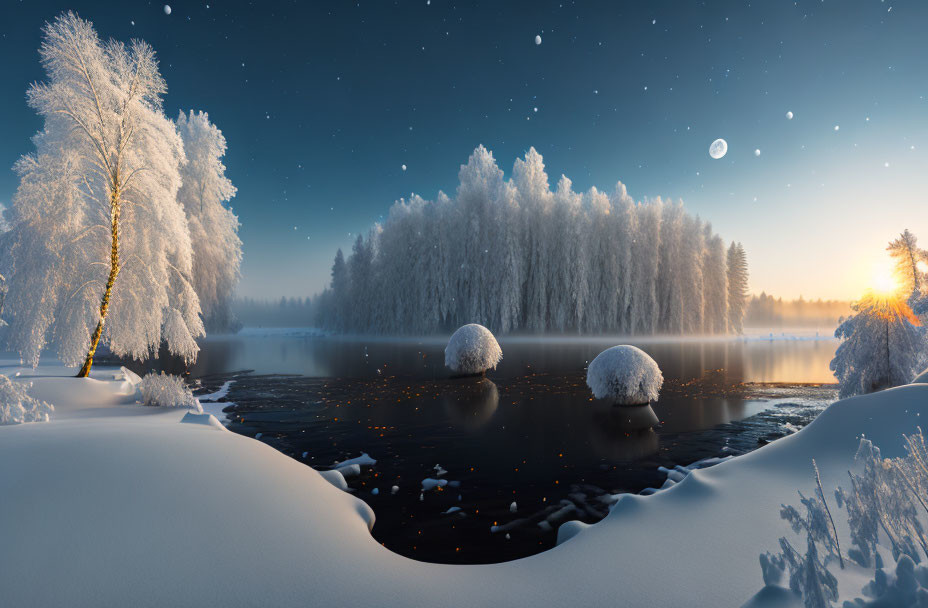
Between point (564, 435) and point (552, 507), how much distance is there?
2.93 metres

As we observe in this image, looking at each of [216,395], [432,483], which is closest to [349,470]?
[432,483]

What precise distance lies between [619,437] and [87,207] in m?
13.9

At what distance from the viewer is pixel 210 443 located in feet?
13.7

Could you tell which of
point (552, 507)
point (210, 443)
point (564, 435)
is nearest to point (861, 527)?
point (552, 507)

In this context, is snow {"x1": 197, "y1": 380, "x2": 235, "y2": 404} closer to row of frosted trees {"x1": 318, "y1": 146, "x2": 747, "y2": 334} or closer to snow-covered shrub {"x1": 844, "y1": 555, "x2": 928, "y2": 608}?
snow-covered shrub {"x1": 844, "y1": 555, "x2": 928, "y2": 608}

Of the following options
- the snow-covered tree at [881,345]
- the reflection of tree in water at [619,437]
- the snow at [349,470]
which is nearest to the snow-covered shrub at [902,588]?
the reflection of tree in water at [619,437]

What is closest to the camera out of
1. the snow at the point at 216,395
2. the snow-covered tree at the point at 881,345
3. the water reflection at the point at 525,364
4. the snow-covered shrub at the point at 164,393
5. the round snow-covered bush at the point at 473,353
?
the snow-covered shrub at the point at 164,393

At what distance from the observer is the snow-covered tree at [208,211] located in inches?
1161

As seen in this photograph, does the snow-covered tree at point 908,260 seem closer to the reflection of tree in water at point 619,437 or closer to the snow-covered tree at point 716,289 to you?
the reflection of tree in water at point 619,437

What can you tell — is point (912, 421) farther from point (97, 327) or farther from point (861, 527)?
point (97, 327)

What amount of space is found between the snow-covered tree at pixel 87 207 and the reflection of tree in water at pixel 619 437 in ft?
35.2

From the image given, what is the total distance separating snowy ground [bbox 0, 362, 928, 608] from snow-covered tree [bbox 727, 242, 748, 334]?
43793 mm

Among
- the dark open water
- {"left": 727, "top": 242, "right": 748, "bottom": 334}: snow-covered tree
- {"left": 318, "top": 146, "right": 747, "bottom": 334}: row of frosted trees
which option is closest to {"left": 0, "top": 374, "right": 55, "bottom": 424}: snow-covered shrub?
the dark open water

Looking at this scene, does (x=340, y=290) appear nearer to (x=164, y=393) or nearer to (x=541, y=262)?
(x=541, y=262)
